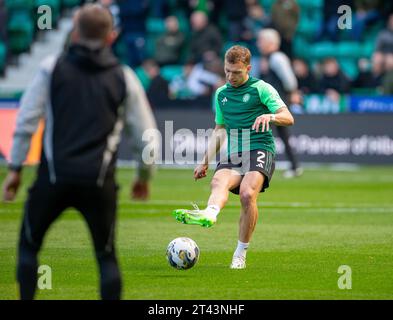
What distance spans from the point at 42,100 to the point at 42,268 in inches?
139

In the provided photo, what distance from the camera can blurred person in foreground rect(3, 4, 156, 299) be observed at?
7352mm

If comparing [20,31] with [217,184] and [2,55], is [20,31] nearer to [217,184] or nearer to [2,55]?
[2,55]

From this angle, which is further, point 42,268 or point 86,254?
point 86,254

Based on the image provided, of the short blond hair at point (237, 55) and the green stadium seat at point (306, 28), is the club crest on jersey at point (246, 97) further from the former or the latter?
the green stadium seat at point (306, 28)

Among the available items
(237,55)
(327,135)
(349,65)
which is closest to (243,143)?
(237,55)

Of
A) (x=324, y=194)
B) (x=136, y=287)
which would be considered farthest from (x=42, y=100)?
(x=324, y=194)

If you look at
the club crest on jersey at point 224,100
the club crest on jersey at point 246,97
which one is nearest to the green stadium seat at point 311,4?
the club crest on jersey at point 224,100

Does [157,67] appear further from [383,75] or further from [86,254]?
[86,254]

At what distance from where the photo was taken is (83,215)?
7492 mm

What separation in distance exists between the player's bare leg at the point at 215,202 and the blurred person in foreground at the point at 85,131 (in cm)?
279

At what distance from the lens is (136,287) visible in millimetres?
9633

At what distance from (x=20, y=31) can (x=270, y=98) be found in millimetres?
19022

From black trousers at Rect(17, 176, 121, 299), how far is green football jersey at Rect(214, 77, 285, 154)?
3.62 m

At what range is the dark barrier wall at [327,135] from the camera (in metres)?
23.3
